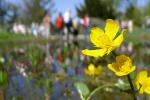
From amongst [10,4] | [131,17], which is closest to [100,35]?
[131,17]

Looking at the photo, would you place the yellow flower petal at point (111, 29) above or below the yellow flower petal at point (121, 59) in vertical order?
above

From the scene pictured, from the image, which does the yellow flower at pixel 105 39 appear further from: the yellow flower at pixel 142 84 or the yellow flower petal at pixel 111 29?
the yellow flower at pixel 142 84

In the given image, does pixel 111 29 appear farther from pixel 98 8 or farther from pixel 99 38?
pixel 98 8

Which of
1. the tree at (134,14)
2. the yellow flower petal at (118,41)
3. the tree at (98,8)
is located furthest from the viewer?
the tree at (134,14)

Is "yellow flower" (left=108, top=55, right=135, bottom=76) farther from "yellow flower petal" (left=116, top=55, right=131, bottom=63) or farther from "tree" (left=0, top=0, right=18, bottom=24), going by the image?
"tree" (left=0, top=0, right=18, bottom=24)

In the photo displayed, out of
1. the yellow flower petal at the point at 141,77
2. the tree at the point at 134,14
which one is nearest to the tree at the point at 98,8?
the tree at the point at 134,14

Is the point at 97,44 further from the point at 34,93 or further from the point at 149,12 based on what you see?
the point at 149,12

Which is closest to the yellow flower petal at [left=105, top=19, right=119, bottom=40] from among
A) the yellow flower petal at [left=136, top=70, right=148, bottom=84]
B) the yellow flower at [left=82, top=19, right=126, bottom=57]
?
the yellow flower at [left=82, top=19, right=126, bottom=57]
